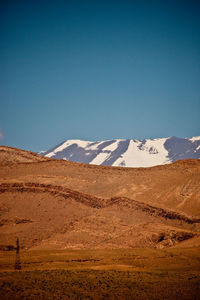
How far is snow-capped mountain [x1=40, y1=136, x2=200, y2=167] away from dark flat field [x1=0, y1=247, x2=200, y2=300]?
5418 inches

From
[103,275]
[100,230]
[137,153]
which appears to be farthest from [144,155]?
[103,275]

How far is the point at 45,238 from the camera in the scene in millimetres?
32531

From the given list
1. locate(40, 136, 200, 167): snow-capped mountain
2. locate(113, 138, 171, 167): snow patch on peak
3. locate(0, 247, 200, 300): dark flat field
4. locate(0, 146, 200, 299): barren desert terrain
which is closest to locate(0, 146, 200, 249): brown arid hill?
locate(0, 146, 200, 299): barren desert terrain

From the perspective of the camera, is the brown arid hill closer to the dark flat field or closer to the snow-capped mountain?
the dark flat field

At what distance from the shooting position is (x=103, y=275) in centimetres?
1967

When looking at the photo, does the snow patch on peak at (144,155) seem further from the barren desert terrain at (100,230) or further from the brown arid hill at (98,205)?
the barren desert terrain at (100,230)

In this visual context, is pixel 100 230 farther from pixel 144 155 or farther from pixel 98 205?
pixel 144 155

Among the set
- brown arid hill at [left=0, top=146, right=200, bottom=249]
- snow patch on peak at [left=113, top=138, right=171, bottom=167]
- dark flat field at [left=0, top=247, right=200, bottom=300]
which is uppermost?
snow patch on peak at [left=113, top=138, right=171, bottom=167]

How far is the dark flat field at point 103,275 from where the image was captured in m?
16.8

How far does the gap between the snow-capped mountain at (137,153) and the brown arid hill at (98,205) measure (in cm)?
11602

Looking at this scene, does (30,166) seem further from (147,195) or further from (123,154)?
(123,154)

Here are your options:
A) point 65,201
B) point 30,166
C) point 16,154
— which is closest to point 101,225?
point 65,201

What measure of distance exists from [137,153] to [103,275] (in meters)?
160

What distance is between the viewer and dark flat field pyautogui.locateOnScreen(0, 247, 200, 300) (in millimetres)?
16812
